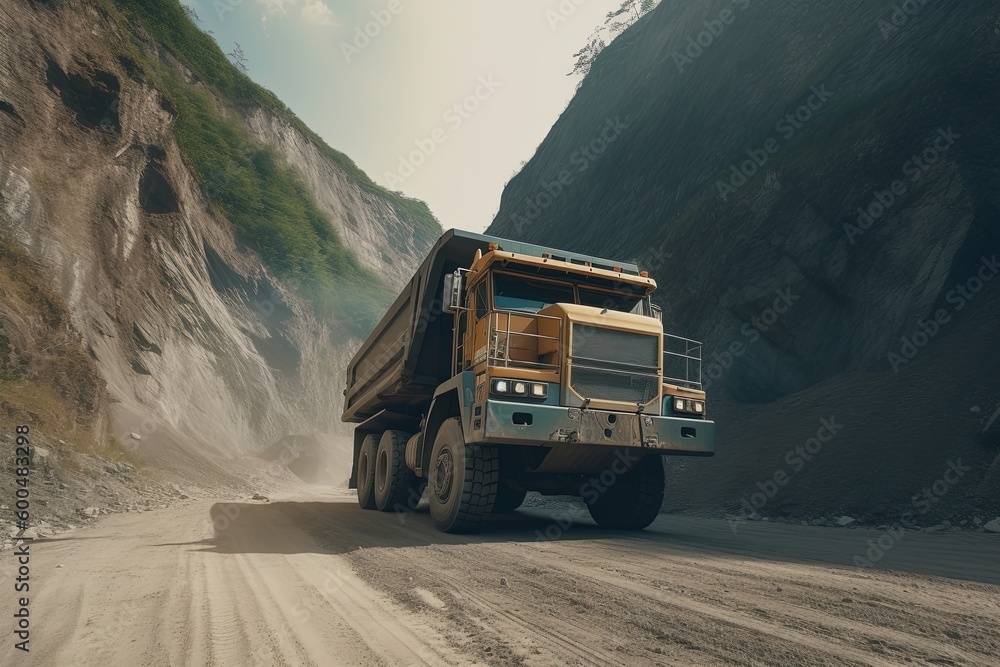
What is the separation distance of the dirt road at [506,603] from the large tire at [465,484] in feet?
1.67

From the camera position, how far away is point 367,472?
41.9ft

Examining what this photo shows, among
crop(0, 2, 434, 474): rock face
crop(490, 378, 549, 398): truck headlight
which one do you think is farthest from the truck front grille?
crop(0, 2, 434, 474): rock face

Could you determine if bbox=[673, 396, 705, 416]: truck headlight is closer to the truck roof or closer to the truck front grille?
the truck front grille

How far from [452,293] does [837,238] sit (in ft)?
43.2

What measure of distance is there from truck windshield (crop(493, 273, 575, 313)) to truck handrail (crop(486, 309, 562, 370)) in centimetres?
29

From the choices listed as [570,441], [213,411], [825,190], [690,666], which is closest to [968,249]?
[825,190]

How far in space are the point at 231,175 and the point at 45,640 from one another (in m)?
42.9

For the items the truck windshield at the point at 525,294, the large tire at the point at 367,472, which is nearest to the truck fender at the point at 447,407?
the truck windshield at the point at 525,294

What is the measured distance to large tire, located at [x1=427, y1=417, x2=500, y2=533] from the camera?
7453 millimetres

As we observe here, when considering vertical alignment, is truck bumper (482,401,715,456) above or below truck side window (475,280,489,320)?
below

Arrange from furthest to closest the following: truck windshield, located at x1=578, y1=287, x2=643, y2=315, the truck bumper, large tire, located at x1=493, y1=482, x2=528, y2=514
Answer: large tire, located at x1=493, y1=482, x2=528, y2=514 → truck windshield, located at x1=578, y1=287, x2=643, y2=315 → the truck bumper

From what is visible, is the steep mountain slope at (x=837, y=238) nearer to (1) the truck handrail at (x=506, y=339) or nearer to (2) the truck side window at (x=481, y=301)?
(1) the truck handrail at (x=506, y=339)

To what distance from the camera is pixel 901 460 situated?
1052 cm

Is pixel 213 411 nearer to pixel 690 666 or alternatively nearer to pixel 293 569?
pixel 293 569
